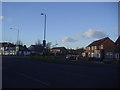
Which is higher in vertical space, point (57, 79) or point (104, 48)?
point (104, 48)

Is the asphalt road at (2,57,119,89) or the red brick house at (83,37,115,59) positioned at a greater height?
the red brick house at (83,37,115,59)

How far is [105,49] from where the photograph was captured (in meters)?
79.6

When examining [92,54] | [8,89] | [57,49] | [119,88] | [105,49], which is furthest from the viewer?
[57,49]

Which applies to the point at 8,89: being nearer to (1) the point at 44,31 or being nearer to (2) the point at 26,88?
(2) the point at 26,88

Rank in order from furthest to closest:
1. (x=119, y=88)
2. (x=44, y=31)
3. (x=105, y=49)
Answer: (x=105, y=49) < (x=44, y=31) < (x=119, y=88)

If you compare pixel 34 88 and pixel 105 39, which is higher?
pixel 105 39

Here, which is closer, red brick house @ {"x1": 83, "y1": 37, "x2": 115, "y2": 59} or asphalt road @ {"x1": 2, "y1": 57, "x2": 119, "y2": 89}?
asphalt road @ {"x1": 2, "y1": 57, "x2": 119, "y2": 89}

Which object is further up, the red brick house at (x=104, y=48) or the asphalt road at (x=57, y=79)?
the red brick house at (x=104, y=48)

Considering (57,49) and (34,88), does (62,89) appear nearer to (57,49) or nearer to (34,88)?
(34,88)

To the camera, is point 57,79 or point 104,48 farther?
point 104,48

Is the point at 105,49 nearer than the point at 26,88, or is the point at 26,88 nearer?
the point at 26,88

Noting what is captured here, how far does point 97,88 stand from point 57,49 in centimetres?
13816

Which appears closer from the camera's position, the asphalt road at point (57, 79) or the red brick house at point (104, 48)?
the asphalt road at point (57, 79)

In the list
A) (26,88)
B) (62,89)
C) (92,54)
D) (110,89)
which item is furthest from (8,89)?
(92,54)
